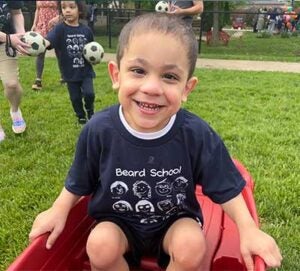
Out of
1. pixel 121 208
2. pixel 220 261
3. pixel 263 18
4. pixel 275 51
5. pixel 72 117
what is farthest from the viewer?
pixel 263 18

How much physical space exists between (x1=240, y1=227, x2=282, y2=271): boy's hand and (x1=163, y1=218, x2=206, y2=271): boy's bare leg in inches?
5.1

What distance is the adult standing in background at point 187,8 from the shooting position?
3888 mm

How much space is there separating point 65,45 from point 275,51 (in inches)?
307

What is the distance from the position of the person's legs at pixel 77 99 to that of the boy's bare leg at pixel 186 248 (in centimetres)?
229

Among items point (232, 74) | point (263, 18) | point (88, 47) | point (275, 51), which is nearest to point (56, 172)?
point (88, 47)

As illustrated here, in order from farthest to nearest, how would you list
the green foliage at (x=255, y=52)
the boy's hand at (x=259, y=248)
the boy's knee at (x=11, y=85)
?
the green foliage at (x=255, y=52), the boy's knee at (x=11, y=85), the boy's hand at (x=259, y=248)

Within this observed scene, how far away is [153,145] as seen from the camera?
1.44 m

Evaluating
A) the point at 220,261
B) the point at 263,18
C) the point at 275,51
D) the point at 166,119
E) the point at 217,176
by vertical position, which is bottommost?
the point at 263,18

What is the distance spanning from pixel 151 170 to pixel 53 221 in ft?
1.12

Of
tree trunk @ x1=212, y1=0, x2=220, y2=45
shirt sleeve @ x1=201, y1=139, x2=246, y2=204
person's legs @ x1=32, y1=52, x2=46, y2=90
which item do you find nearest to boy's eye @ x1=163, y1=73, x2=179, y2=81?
shirt sleeve @ x1=201, y1=139, x2=246, y2=204

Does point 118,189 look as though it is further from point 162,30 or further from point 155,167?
point 162,30

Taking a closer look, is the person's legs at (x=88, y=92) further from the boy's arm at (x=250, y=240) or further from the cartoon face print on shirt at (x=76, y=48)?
the boy's arm at (x=250, y=240)

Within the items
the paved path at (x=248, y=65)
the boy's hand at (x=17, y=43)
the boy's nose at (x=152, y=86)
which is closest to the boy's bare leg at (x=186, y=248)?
the boy's nose at (x=152, y=86)

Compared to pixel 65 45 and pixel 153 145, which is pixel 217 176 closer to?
pixel 153 145
